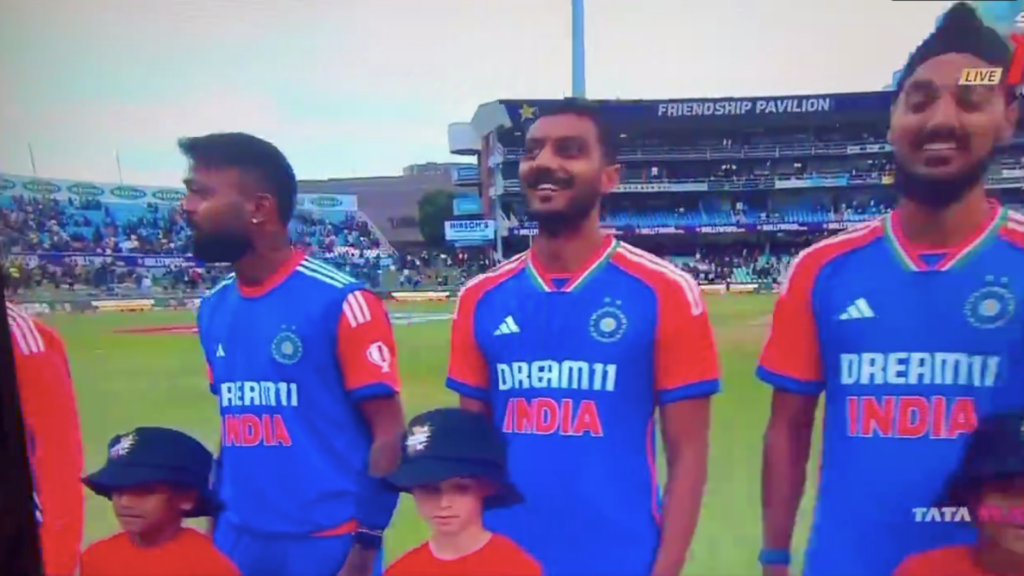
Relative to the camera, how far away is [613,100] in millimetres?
1881

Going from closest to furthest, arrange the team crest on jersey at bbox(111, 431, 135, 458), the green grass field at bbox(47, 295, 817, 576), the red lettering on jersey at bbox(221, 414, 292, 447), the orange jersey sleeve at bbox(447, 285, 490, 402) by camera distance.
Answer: the green grass field at bbox(47, 295, 817, 576) → the orange jersey sleeve at bbox(447, 285, 490, 402) → the red lettering on jersey at bbox(221, 414, 292, 447) → the team crest on jersey at bbox(111, 431, 135, 458)

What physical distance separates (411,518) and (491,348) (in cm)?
45

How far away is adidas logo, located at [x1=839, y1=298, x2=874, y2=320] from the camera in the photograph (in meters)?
1.70

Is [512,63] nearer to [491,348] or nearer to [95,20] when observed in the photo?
[491,348]

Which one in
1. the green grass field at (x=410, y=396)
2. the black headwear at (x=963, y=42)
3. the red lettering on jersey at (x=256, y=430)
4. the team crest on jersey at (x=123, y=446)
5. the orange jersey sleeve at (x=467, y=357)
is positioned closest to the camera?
the black headwear at (x=963, y=42)

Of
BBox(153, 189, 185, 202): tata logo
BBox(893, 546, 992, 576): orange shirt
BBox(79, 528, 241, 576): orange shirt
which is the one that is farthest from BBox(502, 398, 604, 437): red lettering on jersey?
BBox(153, 189, 185, 202): tata logo

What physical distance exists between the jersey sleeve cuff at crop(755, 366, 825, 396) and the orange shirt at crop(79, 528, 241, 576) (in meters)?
1.33

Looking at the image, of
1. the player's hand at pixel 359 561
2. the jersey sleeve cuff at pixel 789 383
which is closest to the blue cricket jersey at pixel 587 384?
the jersey sleeve cuff at pixel 789 383

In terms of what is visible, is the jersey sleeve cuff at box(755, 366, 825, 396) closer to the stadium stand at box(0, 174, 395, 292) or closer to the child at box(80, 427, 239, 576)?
the stadium stand at box(0, 174, 395, 292)

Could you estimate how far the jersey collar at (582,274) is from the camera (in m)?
1.81

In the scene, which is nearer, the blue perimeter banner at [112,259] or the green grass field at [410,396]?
the green grass field at [410,396]

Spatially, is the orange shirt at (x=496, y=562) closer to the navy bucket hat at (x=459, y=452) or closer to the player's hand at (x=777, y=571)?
the navy bucket hat at (x=459, y=452)

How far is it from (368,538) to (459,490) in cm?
30

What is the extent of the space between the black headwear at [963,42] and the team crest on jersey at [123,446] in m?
1.94
